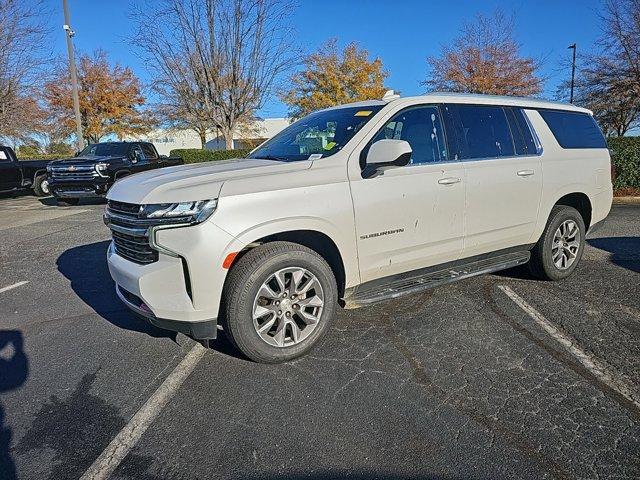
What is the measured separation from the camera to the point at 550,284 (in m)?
4.69

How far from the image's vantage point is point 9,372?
3.10 m

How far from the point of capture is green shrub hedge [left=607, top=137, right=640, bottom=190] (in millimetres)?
12148

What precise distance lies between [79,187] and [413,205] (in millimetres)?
11293

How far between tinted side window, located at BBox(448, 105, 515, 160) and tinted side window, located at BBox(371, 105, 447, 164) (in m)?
0.19

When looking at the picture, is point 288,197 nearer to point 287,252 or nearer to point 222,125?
point 287,252

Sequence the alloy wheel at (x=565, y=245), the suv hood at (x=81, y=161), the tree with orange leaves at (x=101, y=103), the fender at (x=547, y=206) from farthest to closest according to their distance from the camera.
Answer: the tree with orange leaves at (x=101, y=103) < the suv hood at (x=81, y=161) < the alloy wheel at (x=565, y=245) < the fender at (x=547, y=206)

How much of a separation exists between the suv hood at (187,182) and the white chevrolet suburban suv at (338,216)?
0.01 m

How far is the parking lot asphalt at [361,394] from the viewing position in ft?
7.07

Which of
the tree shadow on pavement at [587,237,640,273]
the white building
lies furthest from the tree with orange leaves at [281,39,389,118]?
the tree shadow on pavement at [587,237,640,273]

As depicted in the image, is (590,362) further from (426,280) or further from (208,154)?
(208,154)

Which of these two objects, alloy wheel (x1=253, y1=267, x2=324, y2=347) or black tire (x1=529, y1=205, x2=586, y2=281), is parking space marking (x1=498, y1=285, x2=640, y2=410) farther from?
alloy wheel (x1=253, y1=267, x2=324, y2=347)

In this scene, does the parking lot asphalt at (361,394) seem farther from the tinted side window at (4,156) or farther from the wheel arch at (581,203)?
the tinted side window at (4,156)

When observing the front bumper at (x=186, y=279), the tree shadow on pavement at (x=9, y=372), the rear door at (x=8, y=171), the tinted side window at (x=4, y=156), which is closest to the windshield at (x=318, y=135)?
the front bumper at (x=186, y=279)

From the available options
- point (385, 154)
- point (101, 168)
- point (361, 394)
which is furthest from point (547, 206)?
point (101, 168)
